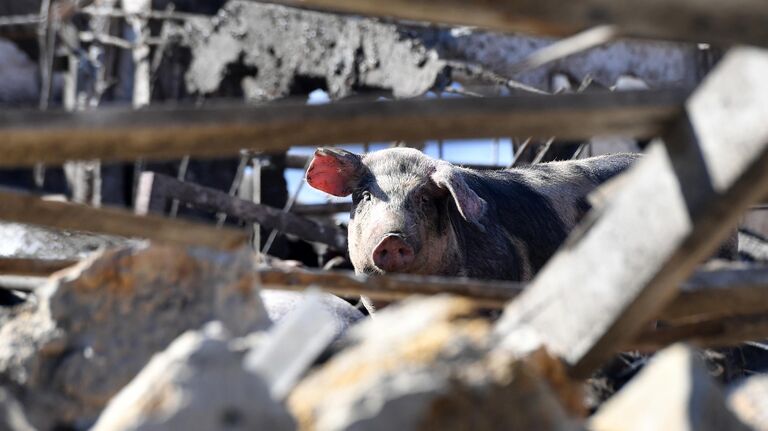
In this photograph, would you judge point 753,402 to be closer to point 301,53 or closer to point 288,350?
point 288,350

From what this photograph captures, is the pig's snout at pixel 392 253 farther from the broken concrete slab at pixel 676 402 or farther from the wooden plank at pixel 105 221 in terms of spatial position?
the broken concrete slab at pixel 676 402

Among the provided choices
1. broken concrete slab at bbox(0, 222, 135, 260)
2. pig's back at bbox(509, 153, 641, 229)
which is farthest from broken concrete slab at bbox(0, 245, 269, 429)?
pig's back at bbox(509, 153, 641, 229)

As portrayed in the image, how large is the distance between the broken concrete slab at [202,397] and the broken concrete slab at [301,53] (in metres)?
7.42

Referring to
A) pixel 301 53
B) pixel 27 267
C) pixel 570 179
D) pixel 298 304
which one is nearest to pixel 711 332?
pixel 27 267

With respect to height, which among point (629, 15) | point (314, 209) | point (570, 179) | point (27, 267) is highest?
point (629, 15)

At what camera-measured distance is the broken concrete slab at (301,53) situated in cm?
937

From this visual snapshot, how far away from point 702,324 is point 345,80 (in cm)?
785

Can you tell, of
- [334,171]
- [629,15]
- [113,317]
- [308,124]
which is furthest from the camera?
[334,171]

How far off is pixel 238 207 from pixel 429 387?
636 cm

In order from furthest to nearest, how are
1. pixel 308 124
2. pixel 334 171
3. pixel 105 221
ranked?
pixel 334 171 < pixel 105 221 < pixel 308 124

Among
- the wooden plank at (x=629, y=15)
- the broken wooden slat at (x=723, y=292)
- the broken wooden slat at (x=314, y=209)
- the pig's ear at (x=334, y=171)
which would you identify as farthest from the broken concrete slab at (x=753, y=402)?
the broken wooden slat at (x=314, y=209)

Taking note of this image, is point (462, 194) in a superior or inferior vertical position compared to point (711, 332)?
inferior

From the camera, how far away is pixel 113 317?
224cm

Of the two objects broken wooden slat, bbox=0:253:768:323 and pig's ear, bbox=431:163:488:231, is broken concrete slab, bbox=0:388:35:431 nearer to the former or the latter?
broken wooden slat, bbox=0:253:768:323
